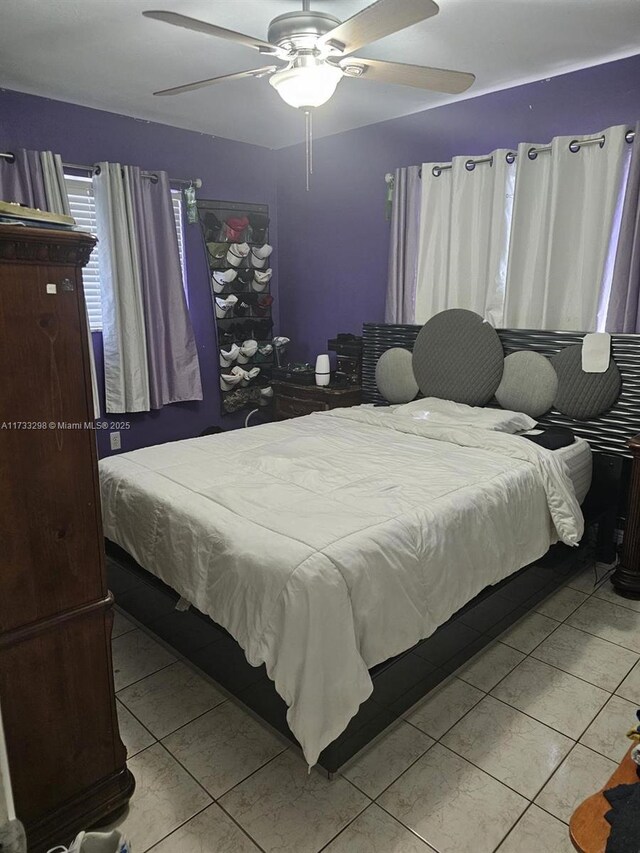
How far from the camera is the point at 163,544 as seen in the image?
2029mm

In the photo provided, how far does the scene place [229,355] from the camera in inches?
181

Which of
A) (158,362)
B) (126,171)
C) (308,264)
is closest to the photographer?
(126,171)

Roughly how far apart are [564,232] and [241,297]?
2528 mm

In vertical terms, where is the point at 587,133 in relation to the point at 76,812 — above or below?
above

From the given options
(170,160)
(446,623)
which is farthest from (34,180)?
(446,623)

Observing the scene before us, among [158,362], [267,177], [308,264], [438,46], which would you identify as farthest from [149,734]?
[267,177]

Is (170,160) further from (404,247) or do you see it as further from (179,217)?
(404,247)

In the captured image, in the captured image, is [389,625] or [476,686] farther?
[476,686]

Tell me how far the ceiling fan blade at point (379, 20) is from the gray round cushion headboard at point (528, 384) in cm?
192

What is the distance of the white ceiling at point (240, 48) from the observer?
238 cm

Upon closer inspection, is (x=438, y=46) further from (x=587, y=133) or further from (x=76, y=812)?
(x=76, y=812)

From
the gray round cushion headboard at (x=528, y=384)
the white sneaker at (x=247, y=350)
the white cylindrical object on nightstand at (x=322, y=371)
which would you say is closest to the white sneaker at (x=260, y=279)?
the white sneaker at (x=247, y=350)

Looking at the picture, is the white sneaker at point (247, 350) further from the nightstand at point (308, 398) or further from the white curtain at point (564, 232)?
the white curtain at point (564, 232)

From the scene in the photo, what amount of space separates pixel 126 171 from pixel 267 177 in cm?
140
